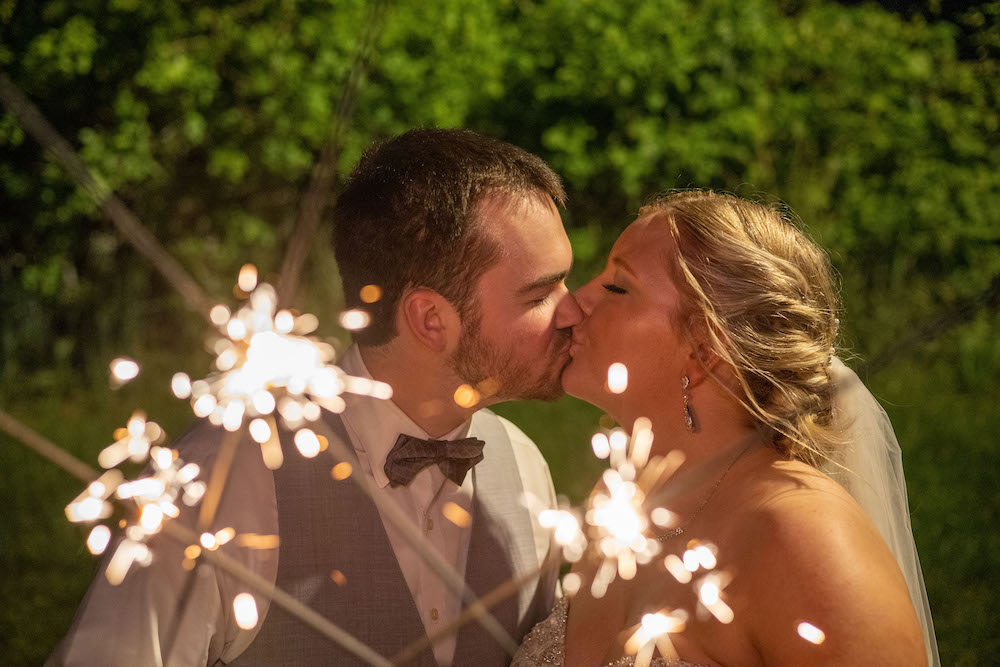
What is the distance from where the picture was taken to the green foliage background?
5.88m

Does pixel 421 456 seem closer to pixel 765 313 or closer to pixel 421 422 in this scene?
pixel 421 422

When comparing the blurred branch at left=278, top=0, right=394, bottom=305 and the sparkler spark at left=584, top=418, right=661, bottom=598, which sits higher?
the sparkler spark at left=584, top=418, right=661, bottom=598

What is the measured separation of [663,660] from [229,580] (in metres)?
0.96

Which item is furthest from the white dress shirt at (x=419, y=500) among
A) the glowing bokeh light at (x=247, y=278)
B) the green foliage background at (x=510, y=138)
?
the glowing bokeh light at (x=247, y=278)

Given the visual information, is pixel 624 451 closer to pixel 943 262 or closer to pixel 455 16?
pixel 455 16

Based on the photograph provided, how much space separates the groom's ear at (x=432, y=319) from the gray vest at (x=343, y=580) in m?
0.32

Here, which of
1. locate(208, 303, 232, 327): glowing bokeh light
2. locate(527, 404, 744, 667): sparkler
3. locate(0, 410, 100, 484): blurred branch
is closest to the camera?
locate(527, 404, 744, 667): sparkler

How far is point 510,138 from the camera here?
6.65 metres

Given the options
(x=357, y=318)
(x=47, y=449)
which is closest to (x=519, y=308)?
(x=357, y=318)

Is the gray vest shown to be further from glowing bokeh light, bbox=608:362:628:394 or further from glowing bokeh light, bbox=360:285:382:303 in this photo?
glowing bokeh light, bbox=608:362:628:394

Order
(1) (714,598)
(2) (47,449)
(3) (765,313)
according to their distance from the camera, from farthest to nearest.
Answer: (2) (47,449), (3) (765,313), (1) (714,598)

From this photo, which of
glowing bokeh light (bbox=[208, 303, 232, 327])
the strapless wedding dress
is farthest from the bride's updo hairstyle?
glowing bokeh light (bbox=[208, 303, 232, 327])

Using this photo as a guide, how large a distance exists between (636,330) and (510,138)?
4674 millimetres

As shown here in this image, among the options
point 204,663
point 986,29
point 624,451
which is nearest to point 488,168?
point 624,451
